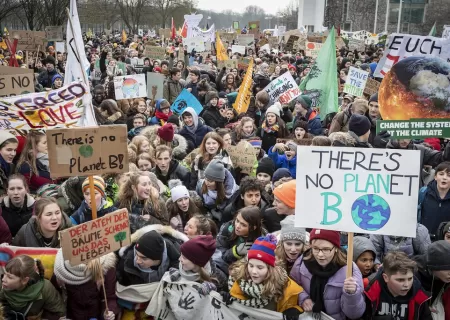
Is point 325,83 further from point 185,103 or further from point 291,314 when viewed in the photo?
point 291,314

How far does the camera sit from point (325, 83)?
10.1m

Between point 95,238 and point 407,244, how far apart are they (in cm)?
248

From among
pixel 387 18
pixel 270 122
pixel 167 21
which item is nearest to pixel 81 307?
pixel 270 122

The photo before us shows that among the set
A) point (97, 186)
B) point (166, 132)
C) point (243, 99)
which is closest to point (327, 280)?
point (97, 186)

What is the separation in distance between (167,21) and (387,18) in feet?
105

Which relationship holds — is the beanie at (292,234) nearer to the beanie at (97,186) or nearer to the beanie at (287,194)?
the beanie at (287,194)

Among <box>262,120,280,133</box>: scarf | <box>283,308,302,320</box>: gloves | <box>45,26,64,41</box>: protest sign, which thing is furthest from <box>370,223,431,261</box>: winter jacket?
<box>45,26,64,41</box>: protest sign

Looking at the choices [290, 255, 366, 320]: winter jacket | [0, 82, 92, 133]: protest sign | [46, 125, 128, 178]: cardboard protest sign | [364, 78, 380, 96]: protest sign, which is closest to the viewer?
[290, 255, 366, 320]: winter jacket

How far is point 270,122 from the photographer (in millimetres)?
8016

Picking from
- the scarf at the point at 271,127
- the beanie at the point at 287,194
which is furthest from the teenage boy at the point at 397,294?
the scarf at the point at 271,127

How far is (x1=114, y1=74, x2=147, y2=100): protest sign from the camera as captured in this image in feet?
33.2

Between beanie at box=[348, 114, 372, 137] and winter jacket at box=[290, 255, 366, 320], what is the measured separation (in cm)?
308

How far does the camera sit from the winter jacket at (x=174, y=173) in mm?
6238

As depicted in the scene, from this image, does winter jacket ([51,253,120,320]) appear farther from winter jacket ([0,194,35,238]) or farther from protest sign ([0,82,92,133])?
protest sign ([0,82,92,133])
